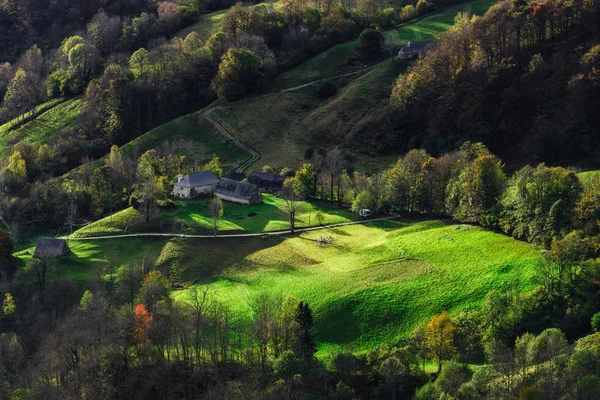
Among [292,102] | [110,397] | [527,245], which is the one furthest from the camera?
[292,102]

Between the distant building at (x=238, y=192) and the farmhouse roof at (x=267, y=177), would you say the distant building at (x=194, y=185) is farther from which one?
the farmhouse roof at (x=267, y=177)

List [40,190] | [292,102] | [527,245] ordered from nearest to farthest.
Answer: [527,245] → [40,190] → [292,102]

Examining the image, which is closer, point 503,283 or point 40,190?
point 503,283

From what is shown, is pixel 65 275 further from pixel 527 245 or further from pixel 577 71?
pixel 577 71

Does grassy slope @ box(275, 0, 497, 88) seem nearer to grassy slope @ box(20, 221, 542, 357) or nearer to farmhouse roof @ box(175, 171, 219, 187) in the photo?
farmhouse roof @ box(175, 171, 219, 187)

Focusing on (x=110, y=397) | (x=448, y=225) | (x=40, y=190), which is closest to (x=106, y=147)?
(x=40, y=190)

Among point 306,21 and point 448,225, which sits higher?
point 306,21

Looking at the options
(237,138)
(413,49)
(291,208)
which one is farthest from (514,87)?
(237,138)
